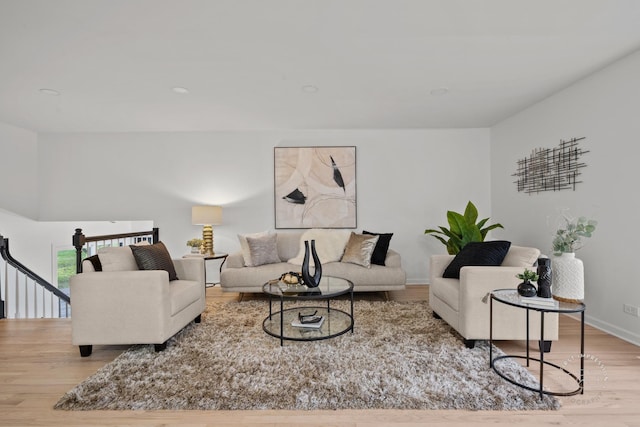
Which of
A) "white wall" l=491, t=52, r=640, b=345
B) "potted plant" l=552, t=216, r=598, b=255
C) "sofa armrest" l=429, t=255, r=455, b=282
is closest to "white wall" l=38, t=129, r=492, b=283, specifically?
"white wall" l=491, t=52, r=640, b=345

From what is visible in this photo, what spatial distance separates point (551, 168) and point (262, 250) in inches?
134

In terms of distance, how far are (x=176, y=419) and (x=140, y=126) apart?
399 centimetres

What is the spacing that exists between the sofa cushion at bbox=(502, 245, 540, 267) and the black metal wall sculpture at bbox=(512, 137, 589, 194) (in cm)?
106

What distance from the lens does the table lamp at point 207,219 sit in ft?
13.9

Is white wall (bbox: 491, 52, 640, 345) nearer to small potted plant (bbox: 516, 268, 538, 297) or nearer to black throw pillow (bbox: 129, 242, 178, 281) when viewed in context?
small potted plant (bbox: 516, 268, 538, 297)

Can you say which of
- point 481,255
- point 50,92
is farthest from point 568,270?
point 50,92

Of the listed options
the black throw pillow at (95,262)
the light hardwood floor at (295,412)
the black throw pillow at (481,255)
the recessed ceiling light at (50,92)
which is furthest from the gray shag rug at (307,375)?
the recessed ceiling light at (50,92)

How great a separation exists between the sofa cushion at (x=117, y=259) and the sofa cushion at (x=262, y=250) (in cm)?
139

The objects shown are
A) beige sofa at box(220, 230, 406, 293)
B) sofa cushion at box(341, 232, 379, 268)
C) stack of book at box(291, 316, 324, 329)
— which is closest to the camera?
stack of book at box(291, 316, 324, 329)

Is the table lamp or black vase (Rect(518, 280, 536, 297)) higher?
the table lamp

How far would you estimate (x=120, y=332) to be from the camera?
2.36m

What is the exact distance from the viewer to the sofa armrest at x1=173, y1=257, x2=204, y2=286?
3072 mm

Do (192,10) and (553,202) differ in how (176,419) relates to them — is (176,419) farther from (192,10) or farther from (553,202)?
(553,202)

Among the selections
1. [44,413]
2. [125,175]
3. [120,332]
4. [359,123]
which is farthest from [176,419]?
[125,175]
